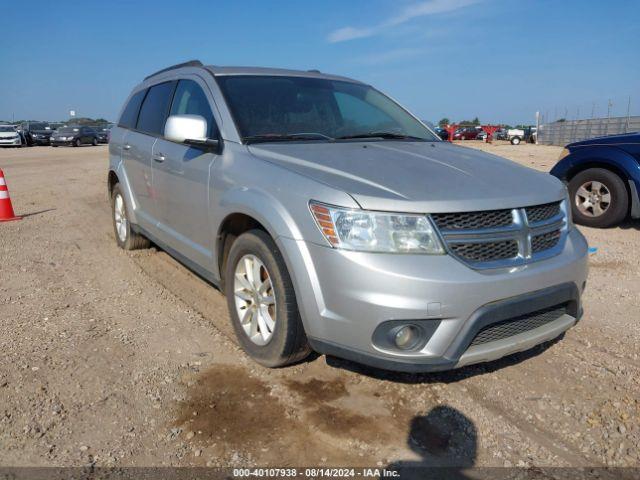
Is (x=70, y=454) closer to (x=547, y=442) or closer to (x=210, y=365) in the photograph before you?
(x=210, y=365)

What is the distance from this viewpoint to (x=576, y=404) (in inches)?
116

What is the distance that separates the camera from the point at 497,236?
268 cm

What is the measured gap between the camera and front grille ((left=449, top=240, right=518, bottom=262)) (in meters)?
2.60

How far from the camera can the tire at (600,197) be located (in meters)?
6.78

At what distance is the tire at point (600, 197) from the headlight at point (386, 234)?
533 cm

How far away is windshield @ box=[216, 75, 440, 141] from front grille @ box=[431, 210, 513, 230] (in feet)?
Answer: 4.39

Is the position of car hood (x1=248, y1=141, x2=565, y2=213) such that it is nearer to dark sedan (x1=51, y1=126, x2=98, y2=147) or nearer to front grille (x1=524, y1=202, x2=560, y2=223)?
front grille (x1=524, y1=202, x2=560, y2=223)

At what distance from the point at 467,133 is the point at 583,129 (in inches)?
696

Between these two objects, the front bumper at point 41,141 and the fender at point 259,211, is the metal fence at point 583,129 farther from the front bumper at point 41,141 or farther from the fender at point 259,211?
the front bumper at point 41,141

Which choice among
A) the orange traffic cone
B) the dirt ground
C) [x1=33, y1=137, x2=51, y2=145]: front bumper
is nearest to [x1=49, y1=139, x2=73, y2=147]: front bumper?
[x1=33, y1=137, x2=51, y2=145]: front bumper

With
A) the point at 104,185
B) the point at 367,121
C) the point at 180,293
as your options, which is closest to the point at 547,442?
the point at 367,121

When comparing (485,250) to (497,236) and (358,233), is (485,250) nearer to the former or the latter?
(497,236)

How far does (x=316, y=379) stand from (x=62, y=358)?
5.37 feet

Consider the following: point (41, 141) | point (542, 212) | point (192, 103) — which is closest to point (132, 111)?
point (192, 103)
